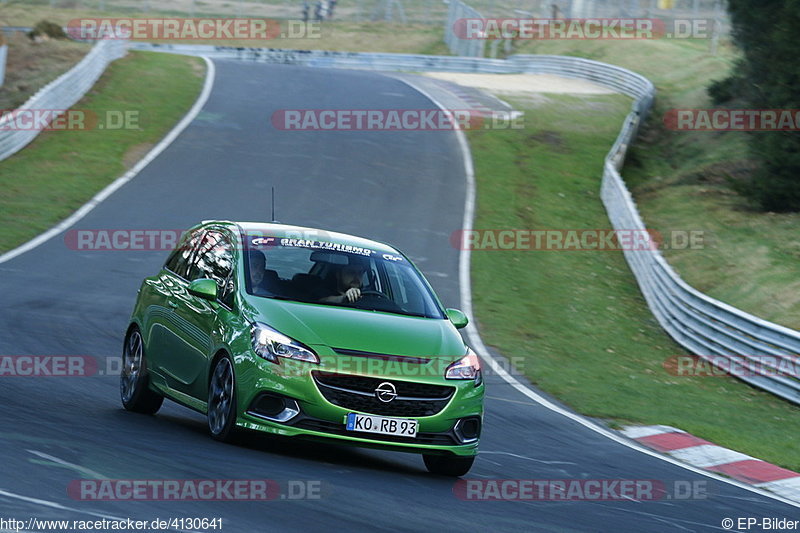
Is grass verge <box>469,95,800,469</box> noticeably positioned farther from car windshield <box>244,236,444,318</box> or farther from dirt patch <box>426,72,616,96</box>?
dirt patch <box>426,72,616,96</box>

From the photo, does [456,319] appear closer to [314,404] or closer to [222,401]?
[314,404]

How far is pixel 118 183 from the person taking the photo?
26.4 m

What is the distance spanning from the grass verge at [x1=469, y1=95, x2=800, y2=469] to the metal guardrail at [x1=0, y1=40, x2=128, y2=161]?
33.5ft

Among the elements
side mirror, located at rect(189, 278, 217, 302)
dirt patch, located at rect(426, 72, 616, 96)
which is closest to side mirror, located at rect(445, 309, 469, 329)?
side mirror, located at rect(189, 278, 217, 302)

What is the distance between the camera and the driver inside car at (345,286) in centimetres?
959

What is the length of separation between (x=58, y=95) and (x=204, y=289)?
23646 mm

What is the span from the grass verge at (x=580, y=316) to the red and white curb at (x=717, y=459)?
38 centimetres

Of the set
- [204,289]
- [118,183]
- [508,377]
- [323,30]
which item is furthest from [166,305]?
[323,30]

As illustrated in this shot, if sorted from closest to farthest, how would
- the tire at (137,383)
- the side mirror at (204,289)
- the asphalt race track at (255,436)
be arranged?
the asphalt race track at (255,436) < the side mirror at (204,289) < the tire at (137,383)

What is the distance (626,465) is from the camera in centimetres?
1069

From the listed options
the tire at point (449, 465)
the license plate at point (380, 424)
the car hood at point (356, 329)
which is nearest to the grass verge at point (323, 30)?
the car hood at point (356, 329)

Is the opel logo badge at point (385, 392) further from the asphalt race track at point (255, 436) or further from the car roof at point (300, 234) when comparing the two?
the car roof at point (300, 234)

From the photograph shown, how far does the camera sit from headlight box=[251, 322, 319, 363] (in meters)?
8.59

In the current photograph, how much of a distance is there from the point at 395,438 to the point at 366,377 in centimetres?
47
